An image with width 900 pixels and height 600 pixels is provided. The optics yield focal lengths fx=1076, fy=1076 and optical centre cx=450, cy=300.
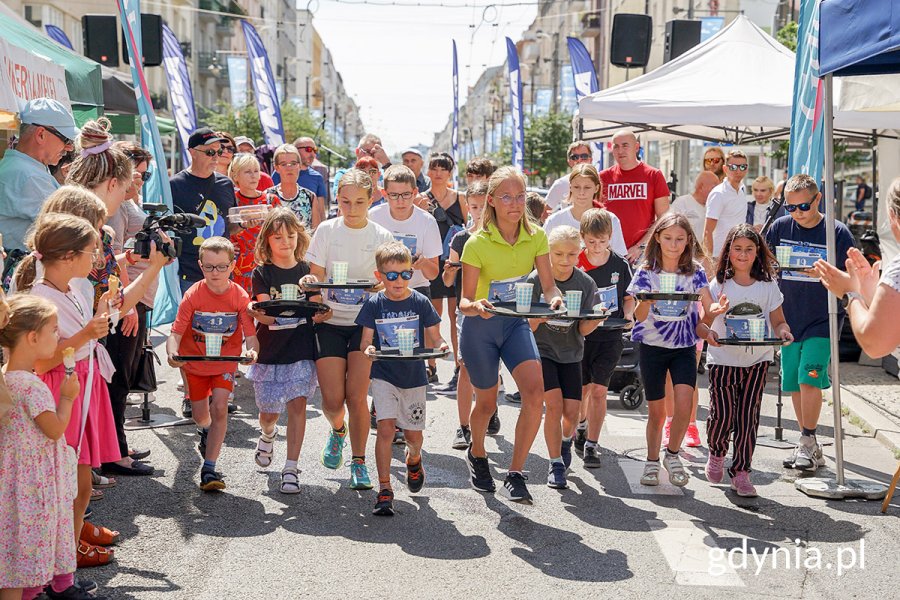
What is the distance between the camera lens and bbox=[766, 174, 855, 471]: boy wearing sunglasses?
282 inches

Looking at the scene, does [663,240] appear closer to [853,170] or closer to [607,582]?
[607,582]

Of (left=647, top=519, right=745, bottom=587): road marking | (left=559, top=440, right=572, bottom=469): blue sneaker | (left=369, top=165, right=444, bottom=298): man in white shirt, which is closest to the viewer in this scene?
(left=647, top=519, right=745, bottom=587): road marking

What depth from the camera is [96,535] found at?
5234mm

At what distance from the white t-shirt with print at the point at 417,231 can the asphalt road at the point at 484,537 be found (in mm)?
1449

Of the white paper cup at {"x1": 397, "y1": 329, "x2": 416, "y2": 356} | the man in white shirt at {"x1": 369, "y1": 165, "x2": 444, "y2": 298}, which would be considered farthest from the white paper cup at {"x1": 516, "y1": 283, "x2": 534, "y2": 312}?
the man in white shirt at {"x1": 369, "y1": 165, "x2": 444, "y2": 298}

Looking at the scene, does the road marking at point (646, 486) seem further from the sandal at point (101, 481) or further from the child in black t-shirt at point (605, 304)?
the sandal at point (101, 481)

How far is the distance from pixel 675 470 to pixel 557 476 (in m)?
0.72

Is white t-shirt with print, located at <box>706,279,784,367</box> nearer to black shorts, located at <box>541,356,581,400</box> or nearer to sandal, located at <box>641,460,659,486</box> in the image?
sandal, located at <box>641,460,659,486</box>

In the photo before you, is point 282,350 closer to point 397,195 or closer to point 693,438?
point 397,195

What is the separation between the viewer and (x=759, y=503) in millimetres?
6320

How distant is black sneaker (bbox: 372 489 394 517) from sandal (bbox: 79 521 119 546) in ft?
4.61

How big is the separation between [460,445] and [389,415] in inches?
66.4

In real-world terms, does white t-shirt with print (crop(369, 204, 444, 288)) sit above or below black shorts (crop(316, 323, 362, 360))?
above

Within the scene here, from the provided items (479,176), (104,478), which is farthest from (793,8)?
(104,478)
